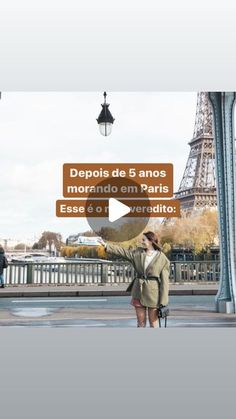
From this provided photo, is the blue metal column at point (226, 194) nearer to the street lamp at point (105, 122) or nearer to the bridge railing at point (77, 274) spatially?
the street lamp at point (105, 122)

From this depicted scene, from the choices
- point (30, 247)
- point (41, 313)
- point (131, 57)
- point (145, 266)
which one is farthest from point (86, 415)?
point (30, 247)

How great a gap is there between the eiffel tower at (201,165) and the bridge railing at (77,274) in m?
1.39

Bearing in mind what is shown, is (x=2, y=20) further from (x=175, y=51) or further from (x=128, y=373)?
(x=128, y=373)

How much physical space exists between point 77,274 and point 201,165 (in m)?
3.52

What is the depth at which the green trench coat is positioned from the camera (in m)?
4.31

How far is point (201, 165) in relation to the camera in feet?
30.7

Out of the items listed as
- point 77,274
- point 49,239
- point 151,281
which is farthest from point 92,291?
point 151,281

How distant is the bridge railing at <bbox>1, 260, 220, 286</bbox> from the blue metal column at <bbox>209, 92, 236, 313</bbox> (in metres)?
2.69

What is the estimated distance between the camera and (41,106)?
6293 mm

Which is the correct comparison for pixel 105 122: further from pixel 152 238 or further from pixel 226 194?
pixel 152 238

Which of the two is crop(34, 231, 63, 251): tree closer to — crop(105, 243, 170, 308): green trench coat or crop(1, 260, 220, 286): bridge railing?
crop(1, 260, 220, 286): bridge railing

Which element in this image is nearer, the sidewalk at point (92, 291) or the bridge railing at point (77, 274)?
the sidewalk at point (92, 291)

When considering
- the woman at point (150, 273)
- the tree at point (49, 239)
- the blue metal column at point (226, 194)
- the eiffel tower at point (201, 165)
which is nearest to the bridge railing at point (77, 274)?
the eiffel tower at point (201, 165)

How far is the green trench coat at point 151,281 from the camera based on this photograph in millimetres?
4309
